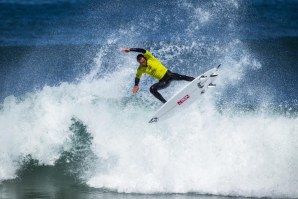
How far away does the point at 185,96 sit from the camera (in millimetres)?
14734

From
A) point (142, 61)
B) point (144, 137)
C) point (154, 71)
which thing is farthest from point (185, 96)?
point (144, 137)

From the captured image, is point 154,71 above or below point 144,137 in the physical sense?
above

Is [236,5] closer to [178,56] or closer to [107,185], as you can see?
[178,56]

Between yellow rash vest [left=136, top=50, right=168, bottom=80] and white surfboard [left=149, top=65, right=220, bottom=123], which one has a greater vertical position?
yellow rash vest [left=136, top=50, right=168, bottom=80]

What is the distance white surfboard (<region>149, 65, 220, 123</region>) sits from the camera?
14562 millimetres

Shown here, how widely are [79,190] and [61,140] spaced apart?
108 inches

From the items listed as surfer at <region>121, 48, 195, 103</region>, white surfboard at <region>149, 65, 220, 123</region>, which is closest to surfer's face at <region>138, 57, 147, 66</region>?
surfer at <region>121, 48, 195, 103</region>

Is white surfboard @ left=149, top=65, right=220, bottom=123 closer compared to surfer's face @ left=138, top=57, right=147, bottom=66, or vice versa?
surfer's face @ left=138, top=57, right=147, bottom=66

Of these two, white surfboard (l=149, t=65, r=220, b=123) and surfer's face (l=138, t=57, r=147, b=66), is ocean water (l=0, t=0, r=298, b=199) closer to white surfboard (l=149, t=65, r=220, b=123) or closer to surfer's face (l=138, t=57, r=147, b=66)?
white surfboard (l=149, t=65, r=220, b=123)

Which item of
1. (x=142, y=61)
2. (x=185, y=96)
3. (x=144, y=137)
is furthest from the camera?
(x=144, y=137)

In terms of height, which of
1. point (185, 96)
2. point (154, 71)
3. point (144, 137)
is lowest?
point (144, 137)

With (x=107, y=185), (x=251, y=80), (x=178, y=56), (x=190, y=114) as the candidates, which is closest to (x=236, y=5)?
(x=178, y=56)

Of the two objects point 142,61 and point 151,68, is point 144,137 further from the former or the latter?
point 142,61

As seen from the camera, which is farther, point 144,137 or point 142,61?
point 144,137
